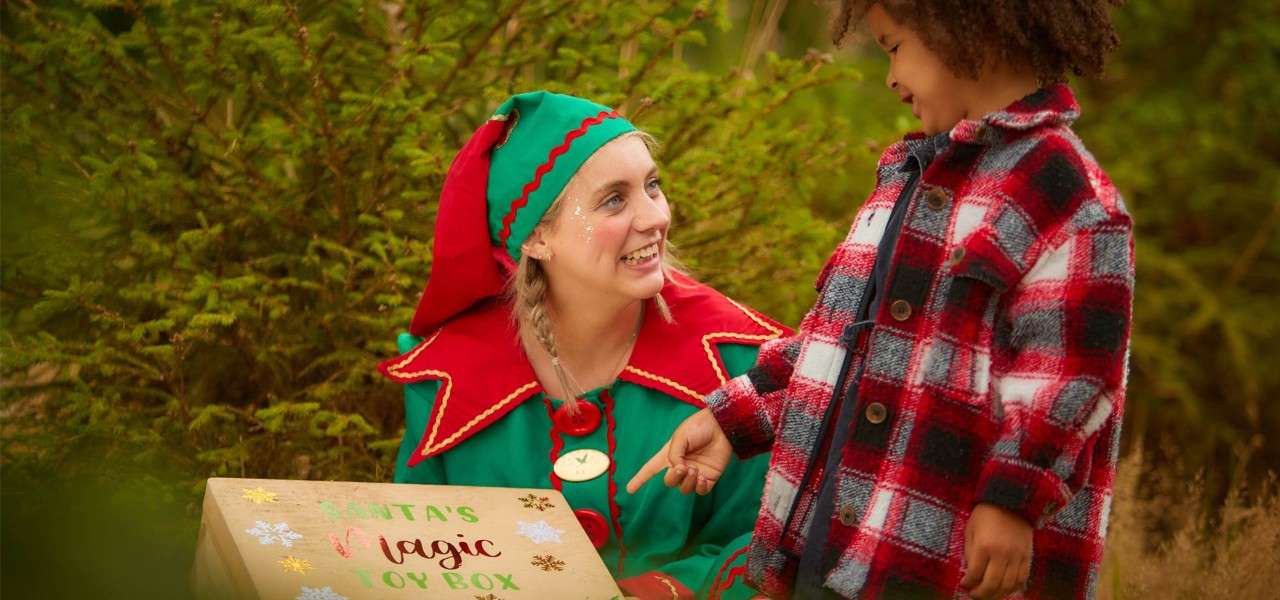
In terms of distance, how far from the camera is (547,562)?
6.93 ft

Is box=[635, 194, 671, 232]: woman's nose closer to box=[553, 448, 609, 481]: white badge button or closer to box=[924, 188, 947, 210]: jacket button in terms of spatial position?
box=[553, 448, 609, 481]: white badge button

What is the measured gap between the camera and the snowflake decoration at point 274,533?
6.42 ft

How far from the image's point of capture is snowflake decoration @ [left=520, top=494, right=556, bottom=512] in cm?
226

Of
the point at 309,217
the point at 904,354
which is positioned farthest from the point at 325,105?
the point at 904,354

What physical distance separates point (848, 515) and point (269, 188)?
2015mm

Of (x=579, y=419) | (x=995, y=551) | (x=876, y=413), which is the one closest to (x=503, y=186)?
(x=579, y=419)

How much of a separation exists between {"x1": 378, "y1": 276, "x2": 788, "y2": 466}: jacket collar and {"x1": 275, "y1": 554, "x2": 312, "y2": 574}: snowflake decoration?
63cm

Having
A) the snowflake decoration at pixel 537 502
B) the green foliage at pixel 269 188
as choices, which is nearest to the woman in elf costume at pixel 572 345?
the snowflake decoration at pixel 537 502

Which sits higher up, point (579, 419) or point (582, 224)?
point (582, 224)

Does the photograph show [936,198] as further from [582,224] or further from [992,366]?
[582,224]

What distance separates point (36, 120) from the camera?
322 cm

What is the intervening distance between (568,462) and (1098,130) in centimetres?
425

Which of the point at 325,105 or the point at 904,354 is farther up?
the point at 325,105

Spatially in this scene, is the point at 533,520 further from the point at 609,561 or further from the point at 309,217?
the point at 309,217
